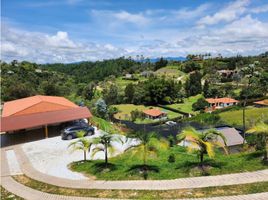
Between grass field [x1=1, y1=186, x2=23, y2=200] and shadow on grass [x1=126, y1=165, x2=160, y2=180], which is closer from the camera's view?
grass field [x1=1, y1=186, x2=23, y2=200]

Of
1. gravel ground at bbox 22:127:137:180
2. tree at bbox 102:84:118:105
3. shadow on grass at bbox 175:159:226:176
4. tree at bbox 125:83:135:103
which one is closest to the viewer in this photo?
shadow on grass at bbox 175:159:226:176

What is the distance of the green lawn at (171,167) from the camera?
13.2 m

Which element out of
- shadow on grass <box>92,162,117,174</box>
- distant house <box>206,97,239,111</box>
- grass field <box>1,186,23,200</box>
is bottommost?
distant house <box>206,97,239,111</box>

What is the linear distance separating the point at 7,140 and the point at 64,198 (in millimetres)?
15104

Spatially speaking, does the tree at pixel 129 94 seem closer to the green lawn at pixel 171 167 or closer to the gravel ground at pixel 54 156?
the gravel ground at pixel 54 156

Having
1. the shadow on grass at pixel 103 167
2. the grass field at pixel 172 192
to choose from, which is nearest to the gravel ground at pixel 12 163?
the shadow on grass at pixel 103 167

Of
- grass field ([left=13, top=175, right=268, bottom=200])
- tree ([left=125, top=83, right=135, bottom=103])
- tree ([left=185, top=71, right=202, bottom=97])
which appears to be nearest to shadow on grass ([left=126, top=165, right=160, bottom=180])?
grass field ([left=13, top=175, right=268, bottom=200])

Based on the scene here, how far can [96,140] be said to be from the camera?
49.0ft

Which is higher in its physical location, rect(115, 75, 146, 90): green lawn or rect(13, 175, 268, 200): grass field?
rect(13, 175, 268, 200): grass field

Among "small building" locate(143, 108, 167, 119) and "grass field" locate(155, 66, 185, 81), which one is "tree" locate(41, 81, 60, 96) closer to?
"small building" locate(143, 108, 167, 119)

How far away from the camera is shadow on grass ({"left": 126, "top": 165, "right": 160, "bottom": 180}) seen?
542 inches

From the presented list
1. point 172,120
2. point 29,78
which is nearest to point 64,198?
point 172,120

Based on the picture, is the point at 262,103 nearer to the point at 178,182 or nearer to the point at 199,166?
the point at 199,166

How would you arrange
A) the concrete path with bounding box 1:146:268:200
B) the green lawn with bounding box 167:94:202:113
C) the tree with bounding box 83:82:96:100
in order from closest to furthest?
1. the concrete path with bounding box 1:146:268:200
2. the green lawn with bounding box 167:94:202:113
3. the tree with bounding box 83:82:96:100
